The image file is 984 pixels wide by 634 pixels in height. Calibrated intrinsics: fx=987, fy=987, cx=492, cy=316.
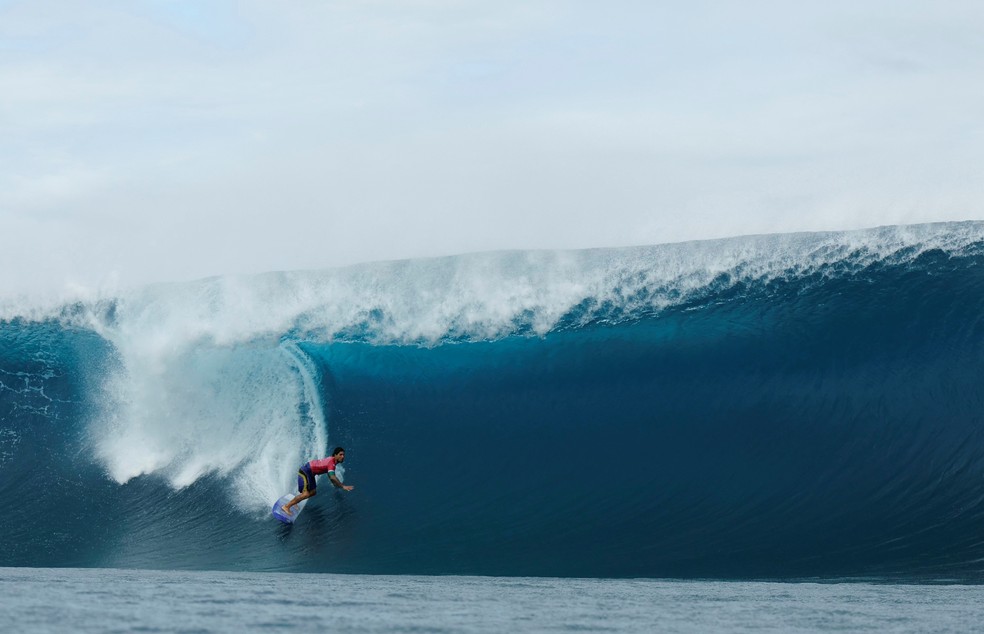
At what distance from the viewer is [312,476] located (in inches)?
476

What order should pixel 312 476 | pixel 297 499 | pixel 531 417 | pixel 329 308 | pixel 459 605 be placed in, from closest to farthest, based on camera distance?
1. pixel 459 605
2. pixel 297 499
3. pixel 312 476
4. pixel 531 417
5. pixel 329 308

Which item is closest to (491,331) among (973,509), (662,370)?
(662,370)

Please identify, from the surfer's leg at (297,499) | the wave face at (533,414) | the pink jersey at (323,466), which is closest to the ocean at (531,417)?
the wave face at (533,414)

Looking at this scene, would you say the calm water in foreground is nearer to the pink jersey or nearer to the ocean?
the ocean

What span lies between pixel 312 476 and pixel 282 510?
541 millimetres

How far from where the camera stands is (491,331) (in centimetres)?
1648

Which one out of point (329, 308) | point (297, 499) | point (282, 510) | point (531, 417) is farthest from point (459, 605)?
point (329, 308)

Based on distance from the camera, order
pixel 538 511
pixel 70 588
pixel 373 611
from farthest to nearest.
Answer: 1. pixel 538 511
2. pixel 70 588
3. pixel 373 611

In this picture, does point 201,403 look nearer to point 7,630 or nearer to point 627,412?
point 627,412

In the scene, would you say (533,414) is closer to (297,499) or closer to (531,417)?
(531,417)

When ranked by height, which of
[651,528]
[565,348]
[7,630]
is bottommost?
[651,528]

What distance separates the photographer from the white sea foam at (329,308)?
14.5m

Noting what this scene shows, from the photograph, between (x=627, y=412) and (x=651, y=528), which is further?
(x=627, y=412)

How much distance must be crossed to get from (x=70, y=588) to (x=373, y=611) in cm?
274
